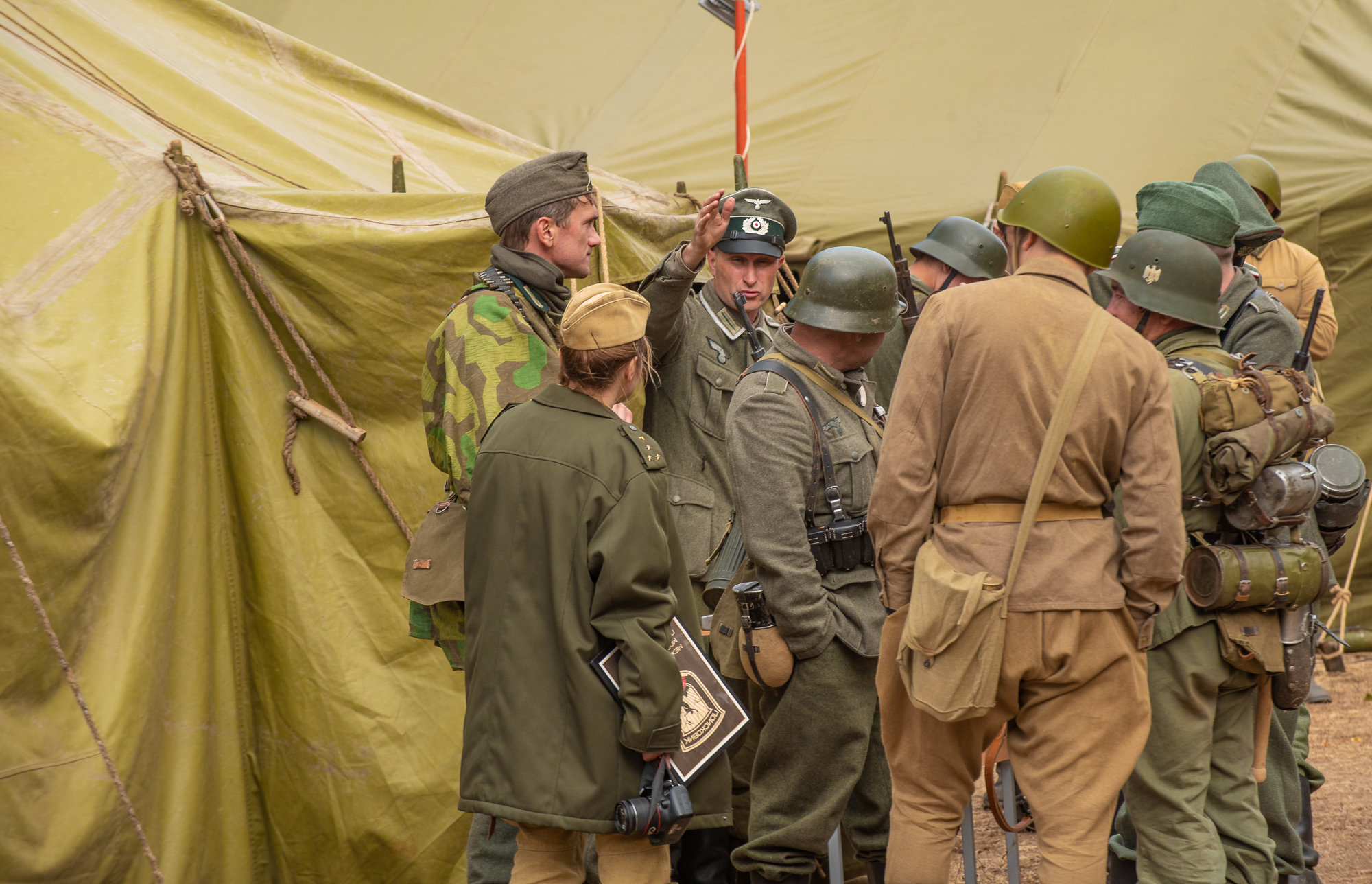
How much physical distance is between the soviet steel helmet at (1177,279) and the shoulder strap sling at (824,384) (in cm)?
73

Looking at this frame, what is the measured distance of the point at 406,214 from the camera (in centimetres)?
346

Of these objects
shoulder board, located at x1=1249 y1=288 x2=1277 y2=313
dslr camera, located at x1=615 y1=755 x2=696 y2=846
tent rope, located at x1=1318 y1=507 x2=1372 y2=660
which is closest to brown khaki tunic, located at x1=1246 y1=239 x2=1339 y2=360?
shoulder board, located at x1=1249 y1=288 x2=1277 y2=313

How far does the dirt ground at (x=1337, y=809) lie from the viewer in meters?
3.86

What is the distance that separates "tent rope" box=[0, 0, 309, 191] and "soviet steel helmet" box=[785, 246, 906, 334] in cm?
174

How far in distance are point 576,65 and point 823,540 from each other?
625 centimetres

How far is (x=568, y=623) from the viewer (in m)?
2.25

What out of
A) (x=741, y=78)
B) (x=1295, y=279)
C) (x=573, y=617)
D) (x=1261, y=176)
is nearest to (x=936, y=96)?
(x=741, y=78)

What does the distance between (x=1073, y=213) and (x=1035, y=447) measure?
0.54 meters

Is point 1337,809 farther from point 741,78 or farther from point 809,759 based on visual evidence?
point 741,78

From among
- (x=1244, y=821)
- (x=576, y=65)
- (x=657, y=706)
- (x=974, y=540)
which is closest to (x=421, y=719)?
(x=657, y=706)

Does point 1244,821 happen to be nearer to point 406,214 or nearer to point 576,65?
point 406,214

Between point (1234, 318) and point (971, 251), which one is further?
point (971, 251)

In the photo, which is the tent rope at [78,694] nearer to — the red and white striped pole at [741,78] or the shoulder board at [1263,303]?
the red and white striped pole at [741,78]

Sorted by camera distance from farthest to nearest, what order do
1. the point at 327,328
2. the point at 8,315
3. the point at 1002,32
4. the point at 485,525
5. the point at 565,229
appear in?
the point at 1002,32
the point at 327,328
the point at 565,229
the point at 8,315
the point at 485,525
